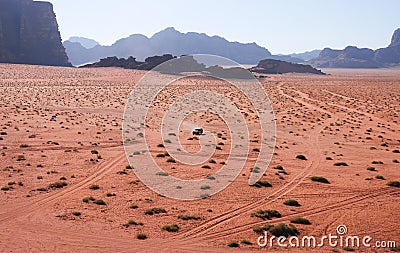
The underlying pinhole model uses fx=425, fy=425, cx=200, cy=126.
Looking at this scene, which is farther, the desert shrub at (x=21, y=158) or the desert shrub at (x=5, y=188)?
the desert shrub at (x=21, y=158)

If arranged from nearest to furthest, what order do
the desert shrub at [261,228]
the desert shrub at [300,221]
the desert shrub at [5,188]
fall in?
the desert shrub at [261,228], the desert shrub at [300,221], the desert shrub at [5,188]

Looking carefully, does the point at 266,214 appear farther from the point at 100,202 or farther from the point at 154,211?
the point at 100,202

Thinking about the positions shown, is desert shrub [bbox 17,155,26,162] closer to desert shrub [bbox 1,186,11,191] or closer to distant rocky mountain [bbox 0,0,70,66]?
desert shrub [bbox 1,186,11,191]

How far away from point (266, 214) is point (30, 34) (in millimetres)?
138978

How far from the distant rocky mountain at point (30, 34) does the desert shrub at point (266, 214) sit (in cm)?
12928

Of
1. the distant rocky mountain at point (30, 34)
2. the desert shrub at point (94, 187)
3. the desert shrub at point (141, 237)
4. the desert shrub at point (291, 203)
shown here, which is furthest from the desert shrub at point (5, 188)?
the distant rocky mountain at point (30, 34)

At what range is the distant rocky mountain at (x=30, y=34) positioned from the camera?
13438cm

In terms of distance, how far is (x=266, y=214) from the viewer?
1712 cm

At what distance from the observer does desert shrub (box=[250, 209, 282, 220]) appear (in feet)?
55.6

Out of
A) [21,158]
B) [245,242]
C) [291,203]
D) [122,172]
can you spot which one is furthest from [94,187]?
[291,203]

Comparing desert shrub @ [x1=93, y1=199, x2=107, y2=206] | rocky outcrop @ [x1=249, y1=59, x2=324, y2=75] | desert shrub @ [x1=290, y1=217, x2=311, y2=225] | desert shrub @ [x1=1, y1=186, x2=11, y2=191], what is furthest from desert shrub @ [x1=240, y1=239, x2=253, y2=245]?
rocky outcrop @ [x1=249, y1=59, x2=324, y2=75]

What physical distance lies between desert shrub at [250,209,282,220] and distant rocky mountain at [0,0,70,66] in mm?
129278

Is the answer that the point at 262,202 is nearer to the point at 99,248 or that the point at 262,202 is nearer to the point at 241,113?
the point at 99,248

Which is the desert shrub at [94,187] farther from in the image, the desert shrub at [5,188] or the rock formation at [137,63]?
the rock formation at [137,63]
